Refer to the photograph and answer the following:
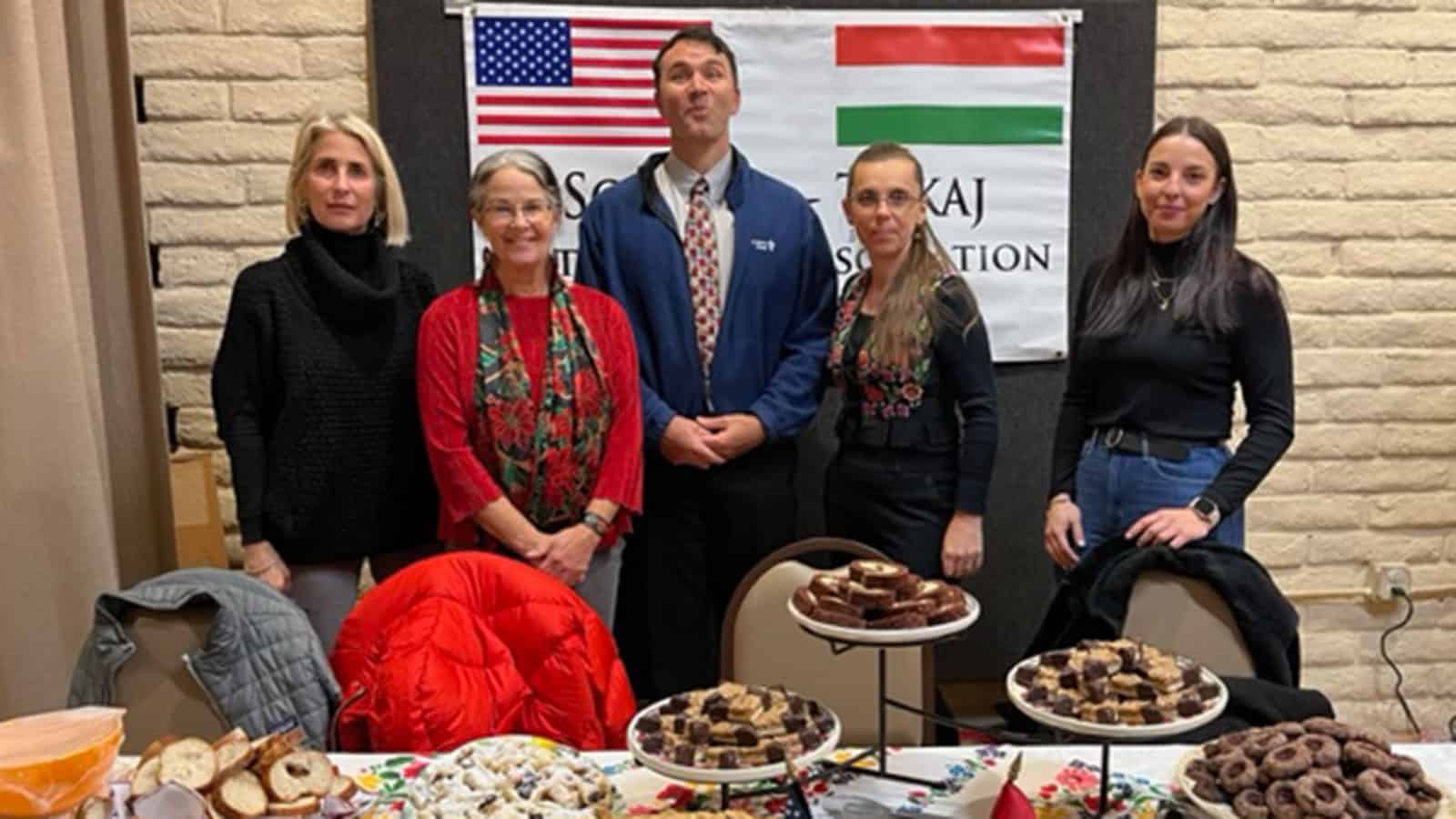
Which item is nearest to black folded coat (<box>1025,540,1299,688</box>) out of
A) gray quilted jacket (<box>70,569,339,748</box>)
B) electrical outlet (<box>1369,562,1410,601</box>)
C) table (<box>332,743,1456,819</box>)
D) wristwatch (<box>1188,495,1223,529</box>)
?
wristwatch (<box>1188,495,1223,529</box>)

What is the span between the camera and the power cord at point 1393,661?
3109 mm

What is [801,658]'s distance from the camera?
1961mm

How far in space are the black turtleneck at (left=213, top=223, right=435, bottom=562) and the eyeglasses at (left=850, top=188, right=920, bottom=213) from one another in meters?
0.93

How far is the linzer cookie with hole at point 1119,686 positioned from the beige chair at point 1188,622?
53cm

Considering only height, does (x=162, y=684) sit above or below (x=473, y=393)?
below

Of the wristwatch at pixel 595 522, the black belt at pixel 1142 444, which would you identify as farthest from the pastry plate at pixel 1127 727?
the wristwatch at pixel 595 522

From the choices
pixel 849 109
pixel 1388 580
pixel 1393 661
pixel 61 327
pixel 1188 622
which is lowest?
pixel 1393 661

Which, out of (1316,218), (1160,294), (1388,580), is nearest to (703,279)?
(1160,294)

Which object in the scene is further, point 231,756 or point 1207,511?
point 1207,511

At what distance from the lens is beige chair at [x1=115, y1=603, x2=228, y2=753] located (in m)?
1.62

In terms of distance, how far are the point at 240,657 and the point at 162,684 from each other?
0.12 m

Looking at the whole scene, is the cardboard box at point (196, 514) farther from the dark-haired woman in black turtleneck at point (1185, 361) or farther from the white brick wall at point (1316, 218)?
the dark-haired woman in black turtleneck at point (1185, 361)

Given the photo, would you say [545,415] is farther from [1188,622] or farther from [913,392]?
[1188,622]

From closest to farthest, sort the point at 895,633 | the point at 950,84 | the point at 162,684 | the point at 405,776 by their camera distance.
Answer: the point at 895,633 < the point at 405,776 < the point at 162,684 < the point at 950,84
